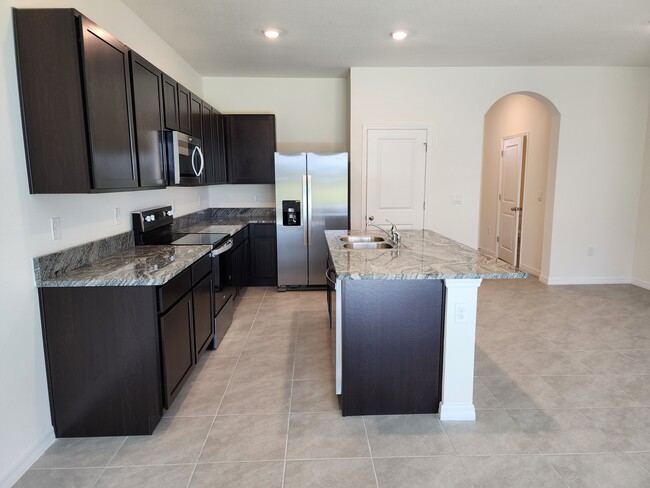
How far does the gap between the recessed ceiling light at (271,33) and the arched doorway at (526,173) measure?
3067 millimetres

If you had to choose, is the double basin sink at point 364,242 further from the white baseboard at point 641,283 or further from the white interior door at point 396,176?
the white baseboard at point 641,283

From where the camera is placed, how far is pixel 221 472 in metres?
1.92

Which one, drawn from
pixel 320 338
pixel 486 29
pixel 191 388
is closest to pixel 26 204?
pixel 191 388

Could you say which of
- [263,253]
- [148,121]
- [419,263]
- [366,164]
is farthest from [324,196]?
[419,263]

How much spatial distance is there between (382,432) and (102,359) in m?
1.53

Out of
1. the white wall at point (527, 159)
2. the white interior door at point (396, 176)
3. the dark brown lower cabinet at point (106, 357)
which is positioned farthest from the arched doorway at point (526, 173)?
the dark brown lower cabinet at point (106, 357)

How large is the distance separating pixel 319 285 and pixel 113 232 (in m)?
2.71

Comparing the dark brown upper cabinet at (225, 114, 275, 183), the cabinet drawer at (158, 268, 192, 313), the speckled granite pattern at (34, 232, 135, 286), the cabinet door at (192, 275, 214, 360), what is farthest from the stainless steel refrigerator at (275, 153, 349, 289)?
the cabinet drawer at (158, 268, 192, 313)

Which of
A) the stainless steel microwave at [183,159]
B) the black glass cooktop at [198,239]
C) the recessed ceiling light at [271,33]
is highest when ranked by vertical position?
the recessed ceiling light at [271,33]

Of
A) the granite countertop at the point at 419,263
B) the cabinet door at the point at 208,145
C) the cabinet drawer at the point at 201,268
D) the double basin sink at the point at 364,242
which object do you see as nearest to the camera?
the granite countertop at the point at 419,263

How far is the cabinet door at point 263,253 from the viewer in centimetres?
504

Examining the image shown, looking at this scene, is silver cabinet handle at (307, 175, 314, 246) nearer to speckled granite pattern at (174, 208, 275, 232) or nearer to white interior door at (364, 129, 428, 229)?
speckled granite pattern at (174, 208, 275, 232)

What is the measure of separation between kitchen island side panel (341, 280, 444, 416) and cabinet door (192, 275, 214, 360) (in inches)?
42.5

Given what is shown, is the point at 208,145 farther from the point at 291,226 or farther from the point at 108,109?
the point at 108,109
